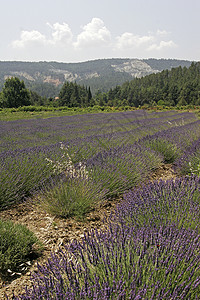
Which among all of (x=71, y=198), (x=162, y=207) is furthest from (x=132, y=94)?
(x=162, y=207)

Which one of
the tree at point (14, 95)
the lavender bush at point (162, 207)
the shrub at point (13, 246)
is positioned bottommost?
the shrub at point (13, 246)

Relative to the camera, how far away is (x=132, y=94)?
74.3 metres

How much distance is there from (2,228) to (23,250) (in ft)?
1.10

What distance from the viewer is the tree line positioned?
52969 mm

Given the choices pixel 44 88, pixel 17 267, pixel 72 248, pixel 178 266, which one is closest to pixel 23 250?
pixel 17 267

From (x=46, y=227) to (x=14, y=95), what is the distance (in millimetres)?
54373

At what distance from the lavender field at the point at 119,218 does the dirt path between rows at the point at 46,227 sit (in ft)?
0.43

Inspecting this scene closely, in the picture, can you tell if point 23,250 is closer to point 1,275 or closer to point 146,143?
point 1,275

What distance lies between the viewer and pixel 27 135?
848cm

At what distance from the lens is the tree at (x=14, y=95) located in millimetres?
51875

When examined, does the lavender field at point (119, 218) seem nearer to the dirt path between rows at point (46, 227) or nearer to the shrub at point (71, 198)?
the shrub at point (71, 198)

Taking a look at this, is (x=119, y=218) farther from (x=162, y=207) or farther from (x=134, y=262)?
(x=134, y=262)

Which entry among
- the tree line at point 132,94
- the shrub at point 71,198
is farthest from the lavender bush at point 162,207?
the tree line at point 132,94

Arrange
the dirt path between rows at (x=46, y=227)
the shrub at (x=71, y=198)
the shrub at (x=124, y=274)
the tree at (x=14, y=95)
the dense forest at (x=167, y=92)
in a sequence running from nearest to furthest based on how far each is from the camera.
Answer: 1. the shrub at (x=124, y=274)
2. the dirt path between rows at (x=46, y=227)
3. the shrub at (x=71, y=198)
4. the tree at (x=14, y=95)
5. the dense forest at (x=167, y=92)
